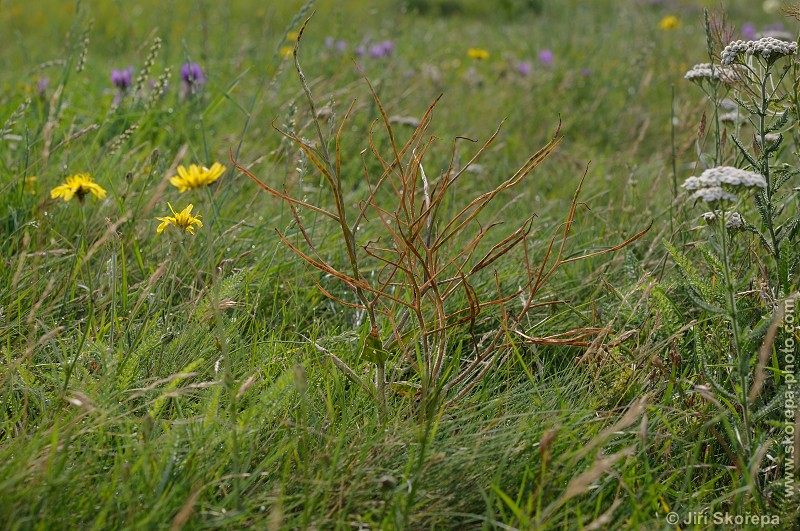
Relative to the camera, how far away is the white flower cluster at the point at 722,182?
52.7 inches

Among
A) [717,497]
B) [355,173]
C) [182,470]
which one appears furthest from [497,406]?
[355,173]

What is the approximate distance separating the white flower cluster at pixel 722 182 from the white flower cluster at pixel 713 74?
0.57 metres

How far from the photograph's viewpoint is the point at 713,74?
1.89 metres

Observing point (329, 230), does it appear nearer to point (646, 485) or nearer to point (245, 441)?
point (245, 441)

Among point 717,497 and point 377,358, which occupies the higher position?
point 377,358

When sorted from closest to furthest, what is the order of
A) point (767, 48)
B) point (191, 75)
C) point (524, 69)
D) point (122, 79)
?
point (767, 48)
point (191, 75)
point (122, 79)
point (524, 69)

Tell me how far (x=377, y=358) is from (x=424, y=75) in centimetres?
301

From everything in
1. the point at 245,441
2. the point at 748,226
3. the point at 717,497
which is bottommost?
the point at 717,497

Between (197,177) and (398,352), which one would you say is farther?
(398,352)

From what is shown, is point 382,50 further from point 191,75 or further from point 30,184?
point 30,184

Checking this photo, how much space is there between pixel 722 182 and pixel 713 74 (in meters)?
0.65

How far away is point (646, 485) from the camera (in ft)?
4.44

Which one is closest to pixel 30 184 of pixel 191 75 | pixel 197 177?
pixel 191 75

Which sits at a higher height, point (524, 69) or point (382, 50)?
point (382, 50)
